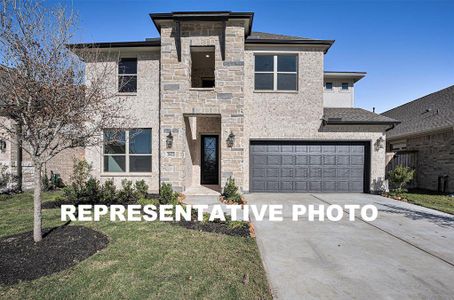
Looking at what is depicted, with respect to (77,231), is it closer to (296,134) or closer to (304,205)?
(304,205)

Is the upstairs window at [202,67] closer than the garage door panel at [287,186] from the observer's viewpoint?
Yes

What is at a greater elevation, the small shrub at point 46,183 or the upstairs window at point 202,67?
the upstairs window at point 202,67

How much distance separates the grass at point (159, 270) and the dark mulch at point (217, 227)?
0.30m

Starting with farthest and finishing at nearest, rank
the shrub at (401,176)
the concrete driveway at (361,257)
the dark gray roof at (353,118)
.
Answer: the dark gray roof at (353,118)
the shrub at (401,176)
the concrete driveway at (361,257)

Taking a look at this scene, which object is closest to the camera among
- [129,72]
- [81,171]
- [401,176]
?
[81,171]

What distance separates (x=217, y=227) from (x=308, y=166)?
285 inches

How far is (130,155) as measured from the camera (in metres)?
11.3

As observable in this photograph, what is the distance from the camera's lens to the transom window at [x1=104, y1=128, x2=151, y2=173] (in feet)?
36.9

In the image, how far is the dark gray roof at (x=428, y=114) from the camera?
13.2 metres

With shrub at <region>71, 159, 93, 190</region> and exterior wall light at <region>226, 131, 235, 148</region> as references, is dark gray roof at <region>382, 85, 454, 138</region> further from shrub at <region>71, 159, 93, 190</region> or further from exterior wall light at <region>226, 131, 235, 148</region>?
shrub at <region>71, 159, 93, 190</region>

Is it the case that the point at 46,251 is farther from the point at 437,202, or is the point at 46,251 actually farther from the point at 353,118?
the point at 437,202

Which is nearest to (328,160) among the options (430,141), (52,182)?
(430,141)

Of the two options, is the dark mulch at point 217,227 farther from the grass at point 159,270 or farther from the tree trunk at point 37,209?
the tree trunk at point 37,209

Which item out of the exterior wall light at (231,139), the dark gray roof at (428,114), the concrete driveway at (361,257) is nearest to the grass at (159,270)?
the concrete driveway at (361,257)
